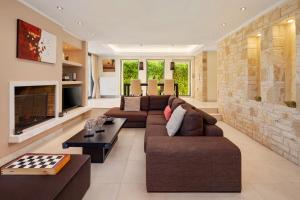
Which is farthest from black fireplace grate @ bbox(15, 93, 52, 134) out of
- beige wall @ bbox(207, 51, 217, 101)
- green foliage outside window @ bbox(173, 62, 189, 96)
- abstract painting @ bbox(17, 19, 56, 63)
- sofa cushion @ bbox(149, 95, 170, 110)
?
green foliage outside window @ bbox(173, 62, 189, 96)

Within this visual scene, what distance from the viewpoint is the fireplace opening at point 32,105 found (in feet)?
12.5

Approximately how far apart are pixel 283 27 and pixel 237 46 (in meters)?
1.75

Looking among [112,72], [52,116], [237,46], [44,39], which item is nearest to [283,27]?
[237,46]

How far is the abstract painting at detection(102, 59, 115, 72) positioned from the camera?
1273 cm

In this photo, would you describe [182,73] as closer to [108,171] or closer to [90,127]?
[90,127]

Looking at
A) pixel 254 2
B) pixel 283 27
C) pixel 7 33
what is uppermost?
pixel 254 2

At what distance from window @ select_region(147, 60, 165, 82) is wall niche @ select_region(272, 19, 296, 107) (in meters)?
8.95

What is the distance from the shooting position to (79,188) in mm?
2041

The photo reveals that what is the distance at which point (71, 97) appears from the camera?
6344mm

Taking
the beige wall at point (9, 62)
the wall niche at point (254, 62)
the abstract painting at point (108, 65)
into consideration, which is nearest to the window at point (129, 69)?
the abstract painting at point (108, 65)

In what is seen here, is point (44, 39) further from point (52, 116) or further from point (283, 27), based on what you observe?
point (283, 27)

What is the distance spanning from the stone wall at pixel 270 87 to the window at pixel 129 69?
7410 mm

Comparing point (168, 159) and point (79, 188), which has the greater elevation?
point (168, 159)

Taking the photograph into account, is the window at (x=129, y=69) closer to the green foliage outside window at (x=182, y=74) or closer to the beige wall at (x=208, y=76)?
the green foliage outside window at (x=182, y=74)
